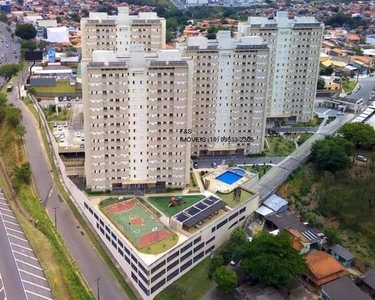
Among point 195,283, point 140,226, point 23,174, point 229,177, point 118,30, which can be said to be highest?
point 118,30

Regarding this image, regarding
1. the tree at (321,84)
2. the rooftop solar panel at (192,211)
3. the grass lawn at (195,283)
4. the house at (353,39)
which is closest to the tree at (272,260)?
the grass lawn at (195,283)

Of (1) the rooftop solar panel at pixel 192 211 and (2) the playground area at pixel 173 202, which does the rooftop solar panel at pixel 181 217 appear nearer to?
(1) the rooftop solar panel at pixel 192 211

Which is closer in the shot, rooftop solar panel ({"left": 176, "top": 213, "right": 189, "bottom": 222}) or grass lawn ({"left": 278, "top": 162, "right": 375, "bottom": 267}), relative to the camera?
rooftop solar panel ({"left": 176, "top": 213, "right": 189, "bottom": 222})

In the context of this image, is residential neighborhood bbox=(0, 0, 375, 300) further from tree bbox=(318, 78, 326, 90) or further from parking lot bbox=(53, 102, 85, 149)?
tree bbox=(318, 78, 326, 90)

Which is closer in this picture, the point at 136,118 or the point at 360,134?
the point at 136,118

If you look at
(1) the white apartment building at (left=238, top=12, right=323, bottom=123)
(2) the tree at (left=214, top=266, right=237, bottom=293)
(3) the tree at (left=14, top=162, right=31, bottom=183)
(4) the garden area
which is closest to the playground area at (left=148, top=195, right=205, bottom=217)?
(2) the tree at (left=214, top=266, right=237, bottom=293)

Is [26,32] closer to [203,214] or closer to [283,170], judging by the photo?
[283,170]

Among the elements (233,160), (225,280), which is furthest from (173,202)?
(233,160)
